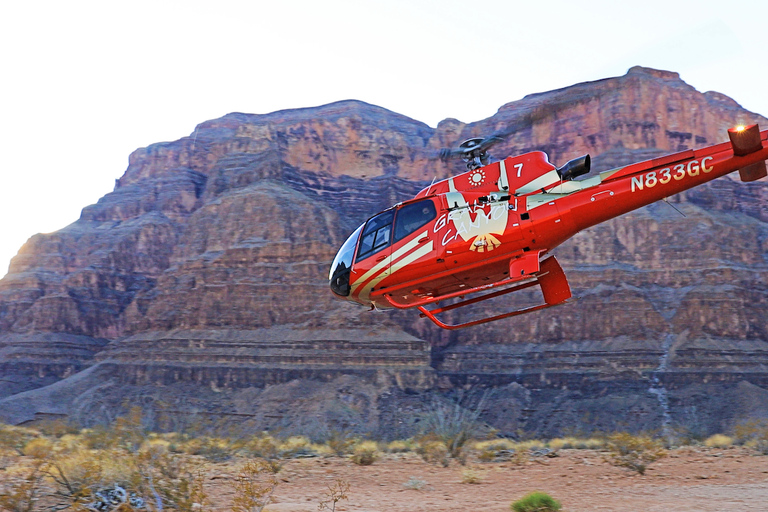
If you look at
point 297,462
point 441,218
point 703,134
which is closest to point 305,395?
point 297,462

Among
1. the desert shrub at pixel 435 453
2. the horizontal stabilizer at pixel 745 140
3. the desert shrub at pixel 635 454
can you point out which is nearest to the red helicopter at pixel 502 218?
the horizontal stabilizer at pixel 745 140

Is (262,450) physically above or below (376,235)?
below

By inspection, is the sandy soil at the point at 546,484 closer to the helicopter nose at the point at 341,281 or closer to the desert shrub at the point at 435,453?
the desert shrub at the point at 435,453

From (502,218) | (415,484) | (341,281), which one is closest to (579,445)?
(415,484)

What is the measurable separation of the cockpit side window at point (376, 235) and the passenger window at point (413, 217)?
21 cm

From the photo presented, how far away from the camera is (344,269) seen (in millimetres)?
14422

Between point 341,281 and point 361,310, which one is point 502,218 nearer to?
point 341,281

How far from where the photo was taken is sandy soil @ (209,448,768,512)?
11.9 meters

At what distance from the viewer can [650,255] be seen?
7306 cm

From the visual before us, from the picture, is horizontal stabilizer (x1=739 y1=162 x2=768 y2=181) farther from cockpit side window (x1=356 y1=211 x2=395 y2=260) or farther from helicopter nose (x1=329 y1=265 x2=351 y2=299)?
helicopter nose (x1=329 y1=265 x2=351 y2=299)

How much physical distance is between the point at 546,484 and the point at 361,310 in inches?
2352

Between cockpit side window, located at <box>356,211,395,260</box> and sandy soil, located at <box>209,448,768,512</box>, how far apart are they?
4896 millimetres

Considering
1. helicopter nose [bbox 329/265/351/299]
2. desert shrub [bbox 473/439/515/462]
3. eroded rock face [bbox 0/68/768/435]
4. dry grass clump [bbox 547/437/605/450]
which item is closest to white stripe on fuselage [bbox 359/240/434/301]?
helicopter nose [bbox 329/265/351/299]

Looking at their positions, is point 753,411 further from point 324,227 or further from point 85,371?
point 85,371
